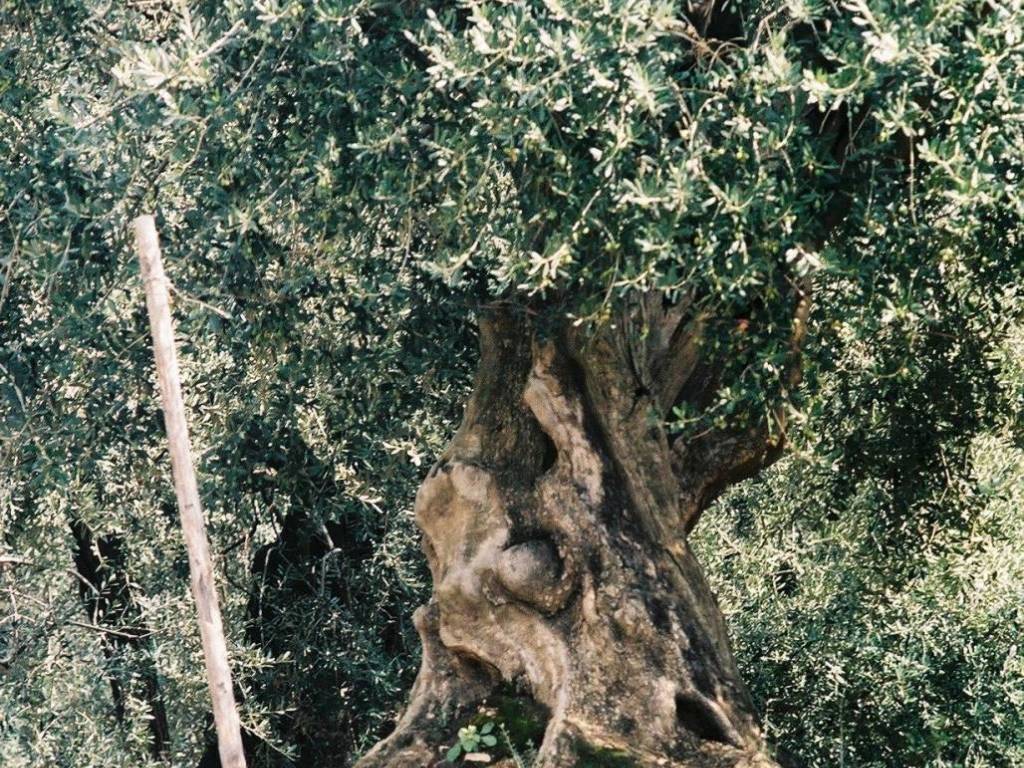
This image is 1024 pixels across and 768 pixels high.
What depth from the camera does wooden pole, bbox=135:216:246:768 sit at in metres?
8.05

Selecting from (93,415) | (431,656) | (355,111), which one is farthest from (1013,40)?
(93,415)

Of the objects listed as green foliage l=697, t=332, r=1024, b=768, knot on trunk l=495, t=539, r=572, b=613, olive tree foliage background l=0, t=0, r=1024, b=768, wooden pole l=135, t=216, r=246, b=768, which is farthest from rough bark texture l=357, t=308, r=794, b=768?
wooden pole l=135, t=216, r=246, b=768

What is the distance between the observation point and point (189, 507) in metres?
8.04

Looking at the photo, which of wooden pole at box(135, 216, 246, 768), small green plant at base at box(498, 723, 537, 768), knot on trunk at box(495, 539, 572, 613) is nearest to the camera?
wooden pole at box(135, 216, 246, 768)

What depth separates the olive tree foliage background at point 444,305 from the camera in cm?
809

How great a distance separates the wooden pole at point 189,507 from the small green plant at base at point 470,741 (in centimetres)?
185

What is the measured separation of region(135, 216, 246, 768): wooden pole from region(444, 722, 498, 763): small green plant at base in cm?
185

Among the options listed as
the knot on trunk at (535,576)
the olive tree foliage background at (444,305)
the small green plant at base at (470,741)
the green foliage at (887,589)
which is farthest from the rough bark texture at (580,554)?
the green foliage at (887,589)

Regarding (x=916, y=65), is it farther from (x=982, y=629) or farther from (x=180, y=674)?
(x=180, y=674)

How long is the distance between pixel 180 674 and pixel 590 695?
5974mm

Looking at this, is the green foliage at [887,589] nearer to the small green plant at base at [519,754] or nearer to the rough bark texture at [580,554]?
the rough bark texture at [580,554]

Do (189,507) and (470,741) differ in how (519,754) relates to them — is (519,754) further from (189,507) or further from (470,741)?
(189,507)

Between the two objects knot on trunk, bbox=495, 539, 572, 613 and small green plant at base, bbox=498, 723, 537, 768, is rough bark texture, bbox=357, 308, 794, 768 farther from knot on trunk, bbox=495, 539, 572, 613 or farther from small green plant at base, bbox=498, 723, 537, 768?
small green plant at base, bbox=498, 723, 537, 768

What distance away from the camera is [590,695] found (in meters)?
9.48
